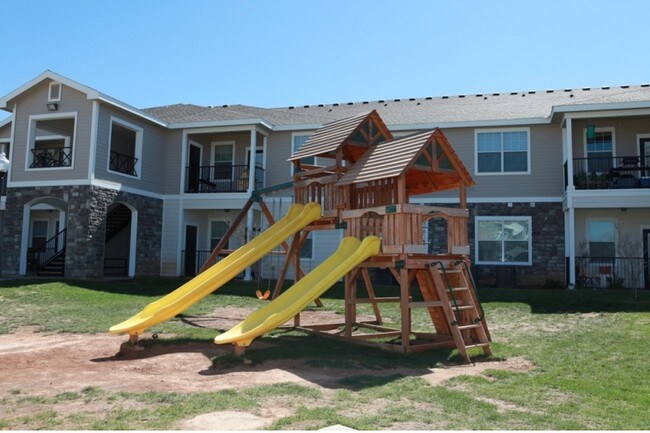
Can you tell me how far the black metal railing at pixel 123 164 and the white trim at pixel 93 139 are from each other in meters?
2.05

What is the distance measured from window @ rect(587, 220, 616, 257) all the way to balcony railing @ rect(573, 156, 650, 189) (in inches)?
68.8

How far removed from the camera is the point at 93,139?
18.8m

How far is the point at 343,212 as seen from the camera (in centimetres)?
988

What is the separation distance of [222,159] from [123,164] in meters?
4.35

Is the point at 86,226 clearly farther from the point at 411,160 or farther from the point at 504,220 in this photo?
the point at 504,220

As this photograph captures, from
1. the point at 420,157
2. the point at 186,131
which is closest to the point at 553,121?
the point at 420,157

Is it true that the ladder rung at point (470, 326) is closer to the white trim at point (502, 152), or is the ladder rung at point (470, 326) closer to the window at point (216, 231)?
the white trim at point (502, 152)

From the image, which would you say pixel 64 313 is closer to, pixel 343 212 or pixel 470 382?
pixel 343 212

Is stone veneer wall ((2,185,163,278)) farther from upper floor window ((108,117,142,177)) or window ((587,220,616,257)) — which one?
window ((587,220,616,257))

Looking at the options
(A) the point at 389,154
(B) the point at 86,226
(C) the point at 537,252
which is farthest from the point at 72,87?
(C) the point at 537,252

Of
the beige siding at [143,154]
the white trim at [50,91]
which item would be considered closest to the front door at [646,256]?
the beige siding at [143,154]

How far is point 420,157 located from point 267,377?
461 cm

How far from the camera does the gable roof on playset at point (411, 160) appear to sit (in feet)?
29.0

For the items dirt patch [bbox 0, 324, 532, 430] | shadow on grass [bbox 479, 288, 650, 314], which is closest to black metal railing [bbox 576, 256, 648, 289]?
shadow on grass [bbox 479, 288, 650, 314]
